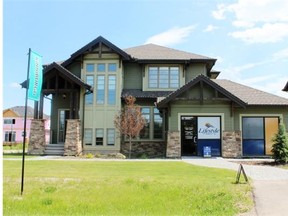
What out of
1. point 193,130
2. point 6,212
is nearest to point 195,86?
point 193,130

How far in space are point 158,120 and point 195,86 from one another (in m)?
4.68

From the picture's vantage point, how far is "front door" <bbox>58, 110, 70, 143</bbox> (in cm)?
2709

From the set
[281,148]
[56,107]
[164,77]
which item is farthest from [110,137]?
[281,148]

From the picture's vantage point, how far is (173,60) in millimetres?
26500

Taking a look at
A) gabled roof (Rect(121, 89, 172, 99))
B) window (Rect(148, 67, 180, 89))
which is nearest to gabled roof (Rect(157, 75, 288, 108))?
gabled roof (Rect(121, 89, 172, 99))

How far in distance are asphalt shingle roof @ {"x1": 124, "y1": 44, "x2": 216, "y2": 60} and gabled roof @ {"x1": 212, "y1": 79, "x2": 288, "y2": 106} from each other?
3.22m

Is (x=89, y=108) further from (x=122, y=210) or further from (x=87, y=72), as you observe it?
(x=122, y=210)

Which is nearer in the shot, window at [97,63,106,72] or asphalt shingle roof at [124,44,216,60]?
window at [97,63,106,72]

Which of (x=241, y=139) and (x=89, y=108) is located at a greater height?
(x=89, y=108)

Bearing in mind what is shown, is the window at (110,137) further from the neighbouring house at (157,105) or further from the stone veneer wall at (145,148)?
→ the stone veneer wall at (145,148)

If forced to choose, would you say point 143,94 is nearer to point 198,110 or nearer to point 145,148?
point 145,148

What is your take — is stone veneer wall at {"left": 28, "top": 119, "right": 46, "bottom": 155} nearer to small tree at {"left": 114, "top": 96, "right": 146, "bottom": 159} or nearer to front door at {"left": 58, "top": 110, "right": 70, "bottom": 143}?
front door at {"left": 58, "top": 110, "right": 70, "bottom": 143}

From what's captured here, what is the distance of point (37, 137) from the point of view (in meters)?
25.0

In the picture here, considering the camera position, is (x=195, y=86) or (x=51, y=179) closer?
(x=51, y=179)
